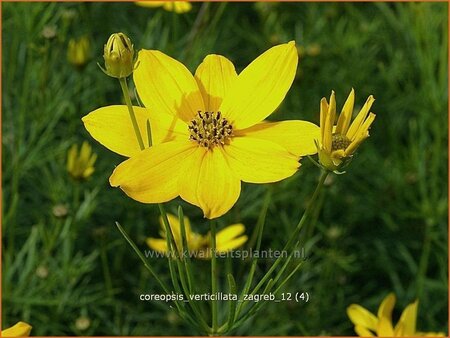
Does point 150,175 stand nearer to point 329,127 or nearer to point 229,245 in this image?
point 329,127

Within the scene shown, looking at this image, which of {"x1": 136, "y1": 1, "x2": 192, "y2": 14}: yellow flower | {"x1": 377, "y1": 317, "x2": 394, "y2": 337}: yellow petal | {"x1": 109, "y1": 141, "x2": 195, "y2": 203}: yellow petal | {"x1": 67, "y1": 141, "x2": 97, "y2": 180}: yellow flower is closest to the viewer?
{"x1": 109, "y1": 141, "x2": 195, "y2": 203}: yellow petal

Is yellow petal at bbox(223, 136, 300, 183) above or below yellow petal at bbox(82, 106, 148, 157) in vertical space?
below

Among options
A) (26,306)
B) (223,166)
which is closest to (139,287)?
(26,306)

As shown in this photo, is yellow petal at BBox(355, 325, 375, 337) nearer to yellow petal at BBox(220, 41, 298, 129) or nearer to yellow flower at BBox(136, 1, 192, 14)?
yellow petal at BBox(220, 41, 298, 129)

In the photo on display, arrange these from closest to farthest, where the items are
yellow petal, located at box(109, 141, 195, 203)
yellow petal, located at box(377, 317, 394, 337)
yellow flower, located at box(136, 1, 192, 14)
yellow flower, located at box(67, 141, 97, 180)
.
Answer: yellow petal, located at box(109, 141, 195, 203) → yellow petal, located at box(377, 317, 394, 337) → yellow flower, located at box(67, 141, 97, 180) → yellow flower, located at box(136, 1, 192, 14)

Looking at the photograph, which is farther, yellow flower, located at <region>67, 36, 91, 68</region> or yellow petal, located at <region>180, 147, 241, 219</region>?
yellow flower, located at <region>67, 36, 91, 68</region>

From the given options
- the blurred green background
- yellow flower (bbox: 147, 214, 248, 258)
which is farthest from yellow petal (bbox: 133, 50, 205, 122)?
the blurred green background
